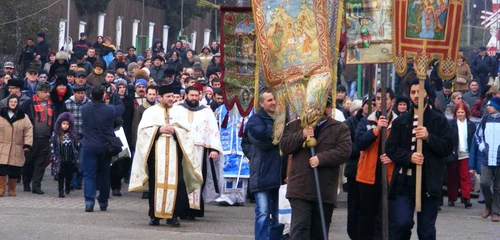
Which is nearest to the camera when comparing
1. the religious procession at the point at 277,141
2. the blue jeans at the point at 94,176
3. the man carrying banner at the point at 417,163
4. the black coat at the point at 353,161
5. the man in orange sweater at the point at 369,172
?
the man carrying banner at the point at 417,163

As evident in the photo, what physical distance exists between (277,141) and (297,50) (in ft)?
3.11

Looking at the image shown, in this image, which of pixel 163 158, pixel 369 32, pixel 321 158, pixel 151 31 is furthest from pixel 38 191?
pixel 151 31

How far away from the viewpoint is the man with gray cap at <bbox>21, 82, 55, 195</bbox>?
20391 millimetres

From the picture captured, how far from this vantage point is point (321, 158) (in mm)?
11641

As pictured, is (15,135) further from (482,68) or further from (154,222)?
(482,68)

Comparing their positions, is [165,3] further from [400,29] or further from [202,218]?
[400,29]

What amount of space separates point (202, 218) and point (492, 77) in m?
19.6

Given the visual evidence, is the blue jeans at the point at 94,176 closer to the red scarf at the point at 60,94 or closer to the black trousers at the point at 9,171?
the black trousers at the point at 9,171

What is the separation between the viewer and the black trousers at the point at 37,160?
2036cm

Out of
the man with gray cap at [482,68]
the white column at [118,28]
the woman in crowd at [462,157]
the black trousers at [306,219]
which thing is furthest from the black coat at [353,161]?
the white column at [118,28]

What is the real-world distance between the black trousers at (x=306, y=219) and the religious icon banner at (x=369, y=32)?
1.69 meters

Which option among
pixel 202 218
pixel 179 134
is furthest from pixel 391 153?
pixel 202 218

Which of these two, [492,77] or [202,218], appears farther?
[492,77]

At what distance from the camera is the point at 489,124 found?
59.9 ft
